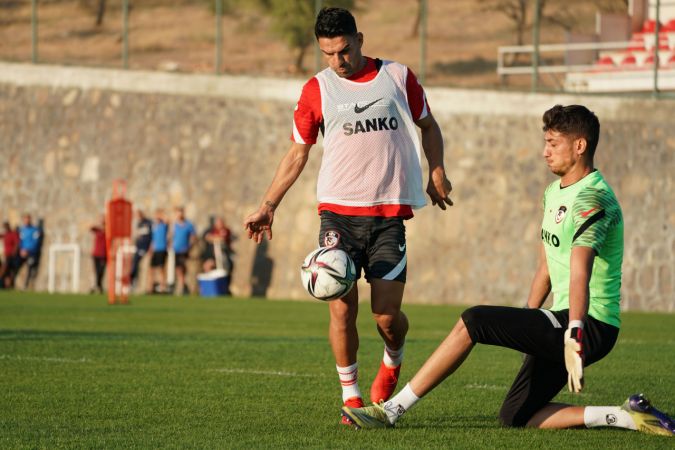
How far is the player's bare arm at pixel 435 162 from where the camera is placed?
811cm

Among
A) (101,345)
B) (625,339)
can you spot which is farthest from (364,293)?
(101,345)

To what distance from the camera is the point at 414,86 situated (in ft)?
26.7

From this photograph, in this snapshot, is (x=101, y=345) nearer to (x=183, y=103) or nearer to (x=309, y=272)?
(x=309, y=272)

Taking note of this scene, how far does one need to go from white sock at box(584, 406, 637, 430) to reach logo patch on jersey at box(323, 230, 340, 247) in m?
1.69

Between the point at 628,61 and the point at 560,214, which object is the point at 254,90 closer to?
the point at 628,61

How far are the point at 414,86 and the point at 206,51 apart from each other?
2535 cm

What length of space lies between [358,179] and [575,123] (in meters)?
1.59

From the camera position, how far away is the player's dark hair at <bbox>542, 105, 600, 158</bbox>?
22.3 feet

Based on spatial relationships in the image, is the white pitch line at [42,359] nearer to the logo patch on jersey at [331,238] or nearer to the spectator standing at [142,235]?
the logo patch on jersey at [331,238]

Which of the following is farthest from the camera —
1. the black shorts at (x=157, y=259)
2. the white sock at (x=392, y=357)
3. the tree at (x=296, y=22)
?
the black shorts at (x=157, y=259)

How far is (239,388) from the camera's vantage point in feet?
31.3

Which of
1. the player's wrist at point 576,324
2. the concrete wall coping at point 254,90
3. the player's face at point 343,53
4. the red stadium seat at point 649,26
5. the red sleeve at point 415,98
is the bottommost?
the player's wrist at point 576,324

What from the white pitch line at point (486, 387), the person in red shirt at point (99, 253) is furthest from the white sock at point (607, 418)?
the person in red shirt at point (99, 253)

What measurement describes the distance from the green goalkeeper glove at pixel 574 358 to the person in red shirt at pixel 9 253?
28.8 metres
